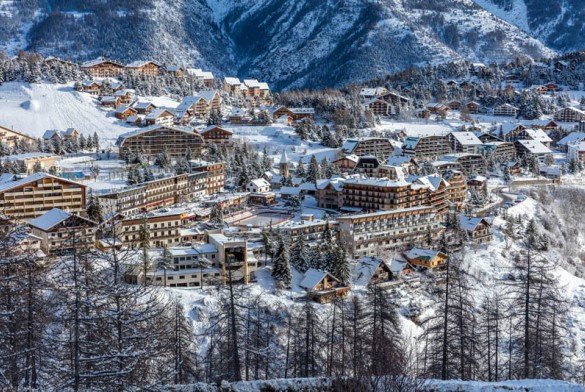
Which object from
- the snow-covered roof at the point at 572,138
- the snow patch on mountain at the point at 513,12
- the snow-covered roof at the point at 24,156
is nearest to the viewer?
the snow-covered roof at the point at 24,156

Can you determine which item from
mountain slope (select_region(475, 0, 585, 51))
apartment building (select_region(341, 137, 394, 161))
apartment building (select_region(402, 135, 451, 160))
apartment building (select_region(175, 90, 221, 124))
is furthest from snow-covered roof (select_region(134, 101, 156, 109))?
mountain slope (select_region(475, 0, 585, 51))

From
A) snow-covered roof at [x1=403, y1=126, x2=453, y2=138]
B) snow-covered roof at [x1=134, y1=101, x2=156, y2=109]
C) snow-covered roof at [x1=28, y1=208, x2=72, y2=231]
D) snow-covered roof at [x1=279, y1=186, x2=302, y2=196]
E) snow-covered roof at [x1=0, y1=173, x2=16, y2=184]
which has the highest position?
snow-covered roof at [x1=134, y1=101, x2=156, y2=109]

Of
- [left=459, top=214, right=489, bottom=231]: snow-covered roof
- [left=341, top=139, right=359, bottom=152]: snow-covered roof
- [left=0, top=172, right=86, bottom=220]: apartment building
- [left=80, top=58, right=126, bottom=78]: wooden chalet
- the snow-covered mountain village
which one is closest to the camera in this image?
the snow-covered mountain village

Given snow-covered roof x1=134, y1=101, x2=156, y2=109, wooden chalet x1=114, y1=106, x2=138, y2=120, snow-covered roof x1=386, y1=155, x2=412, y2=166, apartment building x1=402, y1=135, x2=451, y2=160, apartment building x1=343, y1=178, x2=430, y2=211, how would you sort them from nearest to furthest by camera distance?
apartment building x1=343, y1=178, x2=430, y2=211, snow-covered roof x1=386, y1=155, x2=412, y2=166, apartment building x1=402, y1=135, x2=451, y2=160, wooden chalet x1=114, y1=106, x2=138, y2=120, snow-covered roof x1=134, y1=101, x2=156, y2=109

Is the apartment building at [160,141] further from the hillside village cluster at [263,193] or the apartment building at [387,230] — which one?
the apartment building at [387,230]

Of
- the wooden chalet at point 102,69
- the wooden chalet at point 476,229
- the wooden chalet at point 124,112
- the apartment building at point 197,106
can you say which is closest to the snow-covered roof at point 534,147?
the wooden chalet at point 476,229

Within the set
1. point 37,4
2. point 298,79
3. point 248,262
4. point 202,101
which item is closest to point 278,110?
point 202,101

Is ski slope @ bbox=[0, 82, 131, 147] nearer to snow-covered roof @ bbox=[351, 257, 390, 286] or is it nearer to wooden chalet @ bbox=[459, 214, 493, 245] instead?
snow-covered roof @ bbox=[351, 257, 390, 286]
